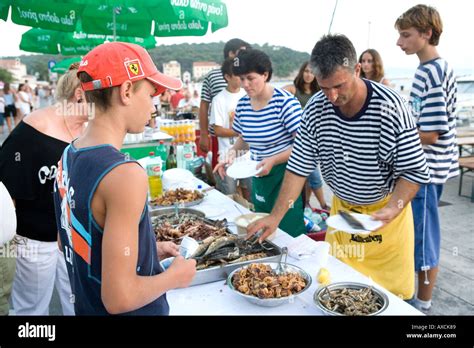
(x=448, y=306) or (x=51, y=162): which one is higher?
(x=51, y=162)

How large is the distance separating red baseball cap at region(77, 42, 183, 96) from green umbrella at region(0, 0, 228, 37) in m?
3.46

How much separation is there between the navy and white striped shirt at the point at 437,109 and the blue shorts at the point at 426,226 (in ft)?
0.40

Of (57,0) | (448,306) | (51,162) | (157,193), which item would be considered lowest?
(448,306)

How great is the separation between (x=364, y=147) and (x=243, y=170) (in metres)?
1.06

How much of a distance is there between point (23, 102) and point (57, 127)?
1350cm

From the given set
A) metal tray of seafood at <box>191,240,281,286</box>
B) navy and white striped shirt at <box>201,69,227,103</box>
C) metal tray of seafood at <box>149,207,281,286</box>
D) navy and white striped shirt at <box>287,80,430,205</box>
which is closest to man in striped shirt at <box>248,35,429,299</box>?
navy and white striped shirt at <box>287,80,430,205</box>

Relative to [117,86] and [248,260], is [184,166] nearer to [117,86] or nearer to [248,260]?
[248,260]

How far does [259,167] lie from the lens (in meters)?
2.98

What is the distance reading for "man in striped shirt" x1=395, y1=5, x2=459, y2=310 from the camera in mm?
2805

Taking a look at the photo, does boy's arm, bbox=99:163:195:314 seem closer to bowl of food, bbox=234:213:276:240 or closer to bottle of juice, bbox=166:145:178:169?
bowl of food, bbox=234:213:276:240

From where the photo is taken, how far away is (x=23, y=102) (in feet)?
45.9

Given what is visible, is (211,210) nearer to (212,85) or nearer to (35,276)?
(35,276)
